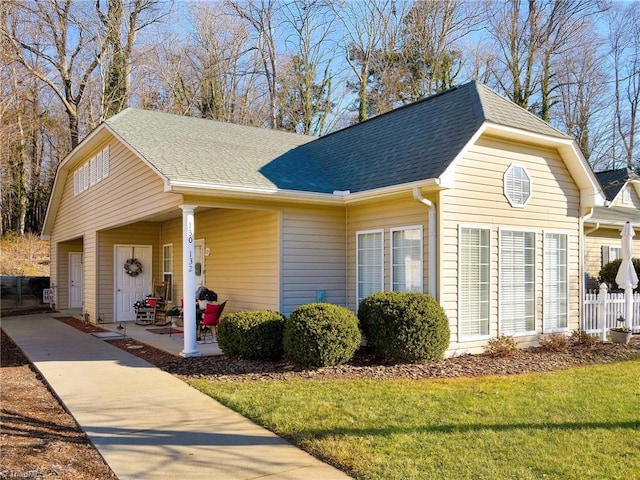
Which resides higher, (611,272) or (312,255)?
(312,255)

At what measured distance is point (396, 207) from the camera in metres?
9.35

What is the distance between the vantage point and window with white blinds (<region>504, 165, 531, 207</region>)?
9.46m

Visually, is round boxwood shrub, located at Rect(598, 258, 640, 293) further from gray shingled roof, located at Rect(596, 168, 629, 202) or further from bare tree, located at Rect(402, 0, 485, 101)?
bare tree, located at Rect(402, 0, 485, 101)

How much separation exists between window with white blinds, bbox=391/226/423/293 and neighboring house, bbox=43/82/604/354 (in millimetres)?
27

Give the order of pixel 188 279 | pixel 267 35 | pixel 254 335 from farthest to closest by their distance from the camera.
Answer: pixel 267 35, pixel 188 279, pixel 254 335

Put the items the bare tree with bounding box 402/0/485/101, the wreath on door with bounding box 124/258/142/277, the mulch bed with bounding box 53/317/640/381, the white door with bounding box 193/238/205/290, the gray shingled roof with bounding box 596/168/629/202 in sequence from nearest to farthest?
the mulch bed with bounding box 53/317/640/381
the white door with bounding box 193/238/205/290
the wreath on door with bounding box 124/258/142/277
the gray shingled roof with bounding box 596/168/629/202
the bare tree with bounding box 402/0/485/101

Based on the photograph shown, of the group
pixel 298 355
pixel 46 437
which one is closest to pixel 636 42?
pixel 298 355

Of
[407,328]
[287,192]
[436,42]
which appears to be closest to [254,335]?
[407,328]

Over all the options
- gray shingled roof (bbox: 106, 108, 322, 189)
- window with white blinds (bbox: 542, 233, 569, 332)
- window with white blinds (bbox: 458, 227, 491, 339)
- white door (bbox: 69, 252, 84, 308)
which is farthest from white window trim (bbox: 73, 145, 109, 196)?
window with white blinds (bbox: 542, 233, 569, 332)

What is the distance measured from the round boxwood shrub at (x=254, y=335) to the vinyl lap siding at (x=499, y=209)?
108 inches

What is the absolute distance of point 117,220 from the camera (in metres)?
12.5

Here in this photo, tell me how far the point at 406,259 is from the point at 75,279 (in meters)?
15.6

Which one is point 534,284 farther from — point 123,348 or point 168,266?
point 168,266

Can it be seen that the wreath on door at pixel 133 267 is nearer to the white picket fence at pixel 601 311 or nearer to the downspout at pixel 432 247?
the downspout at pixel 432 247
